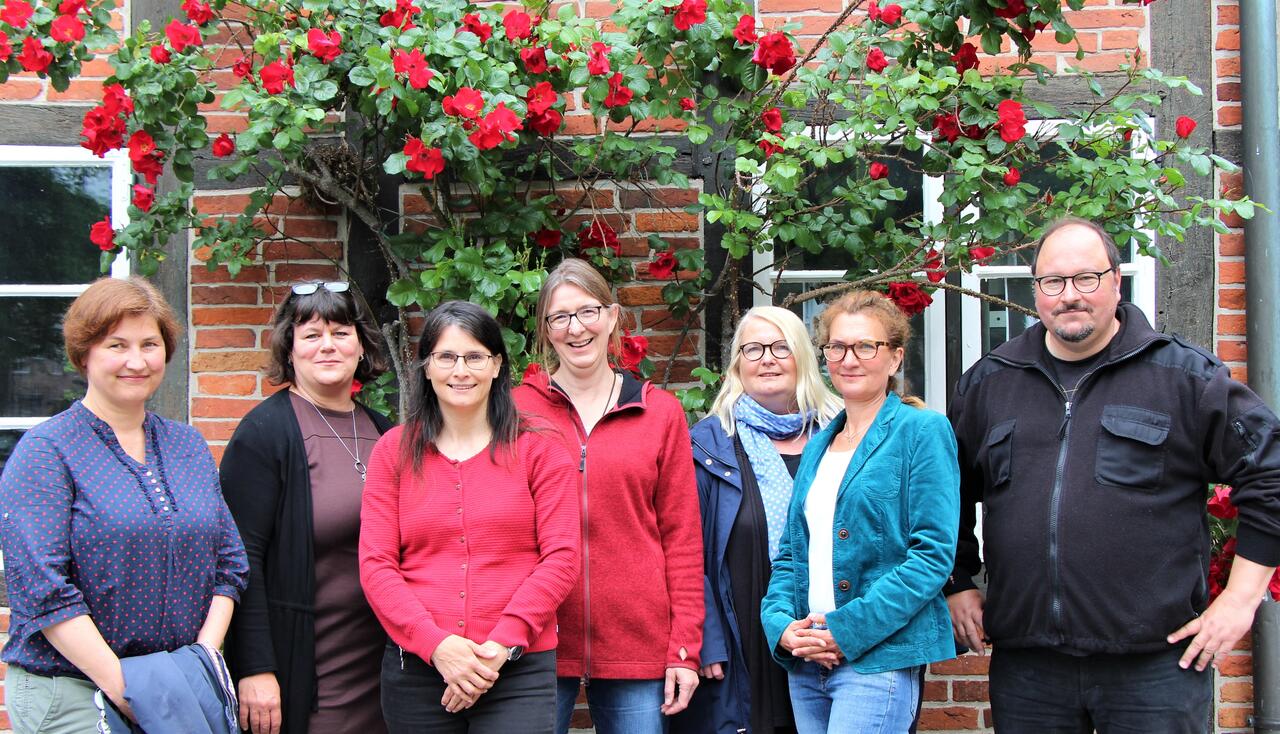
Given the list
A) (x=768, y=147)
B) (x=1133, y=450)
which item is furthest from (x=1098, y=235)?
(x=768, y=147)

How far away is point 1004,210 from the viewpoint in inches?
119

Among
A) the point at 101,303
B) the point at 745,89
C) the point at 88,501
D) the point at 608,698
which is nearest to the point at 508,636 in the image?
the point at 608,698

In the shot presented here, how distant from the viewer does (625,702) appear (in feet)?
8.41

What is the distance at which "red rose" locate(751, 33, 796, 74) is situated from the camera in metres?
2.93

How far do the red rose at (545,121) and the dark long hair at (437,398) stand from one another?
802mm

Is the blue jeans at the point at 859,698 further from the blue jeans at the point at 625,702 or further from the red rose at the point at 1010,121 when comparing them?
the red rose at the point at 1010,121

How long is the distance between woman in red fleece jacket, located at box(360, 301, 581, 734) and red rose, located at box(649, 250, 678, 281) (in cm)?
104

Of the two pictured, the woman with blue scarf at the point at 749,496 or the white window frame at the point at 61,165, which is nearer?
the woman with blue scarf at the point at 749,496

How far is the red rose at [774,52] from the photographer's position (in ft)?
9.62

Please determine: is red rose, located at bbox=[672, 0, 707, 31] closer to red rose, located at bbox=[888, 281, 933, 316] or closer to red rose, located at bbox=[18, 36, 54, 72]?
red rose, located at bbox=[888, 281, 933, 316]

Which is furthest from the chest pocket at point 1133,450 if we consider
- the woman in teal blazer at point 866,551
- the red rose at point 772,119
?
the red rose at point 772,119

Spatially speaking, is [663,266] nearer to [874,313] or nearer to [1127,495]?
[874,313]

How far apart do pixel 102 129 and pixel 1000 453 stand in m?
2.65

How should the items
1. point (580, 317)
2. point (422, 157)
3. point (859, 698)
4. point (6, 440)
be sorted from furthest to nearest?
point (6, 440) → point (422, 157) → point (580, 317) → point (859, 698)
